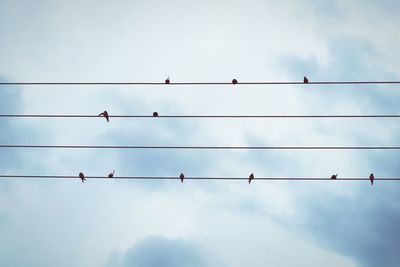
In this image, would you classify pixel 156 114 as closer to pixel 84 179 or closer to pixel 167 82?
pixel 167 82

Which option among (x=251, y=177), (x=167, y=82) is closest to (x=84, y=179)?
(x=167, y=82)

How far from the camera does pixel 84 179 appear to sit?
1105cm

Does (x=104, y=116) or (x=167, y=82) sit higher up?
(x=167, y=82)

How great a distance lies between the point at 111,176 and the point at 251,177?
4196 mm

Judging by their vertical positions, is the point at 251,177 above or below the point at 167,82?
below

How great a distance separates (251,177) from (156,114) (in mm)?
3453

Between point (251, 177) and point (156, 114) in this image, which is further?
point (251, 177)

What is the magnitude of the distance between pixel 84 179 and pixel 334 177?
754 centimetres

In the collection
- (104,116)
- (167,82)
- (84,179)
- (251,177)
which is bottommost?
(84,179)

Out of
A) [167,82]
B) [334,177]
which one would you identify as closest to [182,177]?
[167,82]

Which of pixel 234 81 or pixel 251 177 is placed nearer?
pixel 234 81

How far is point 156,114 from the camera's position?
997 centimetres

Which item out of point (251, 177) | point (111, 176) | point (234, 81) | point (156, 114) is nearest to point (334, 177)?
point (251, 177)

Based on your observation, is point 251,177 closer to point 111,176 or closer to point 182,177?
point 182,177
